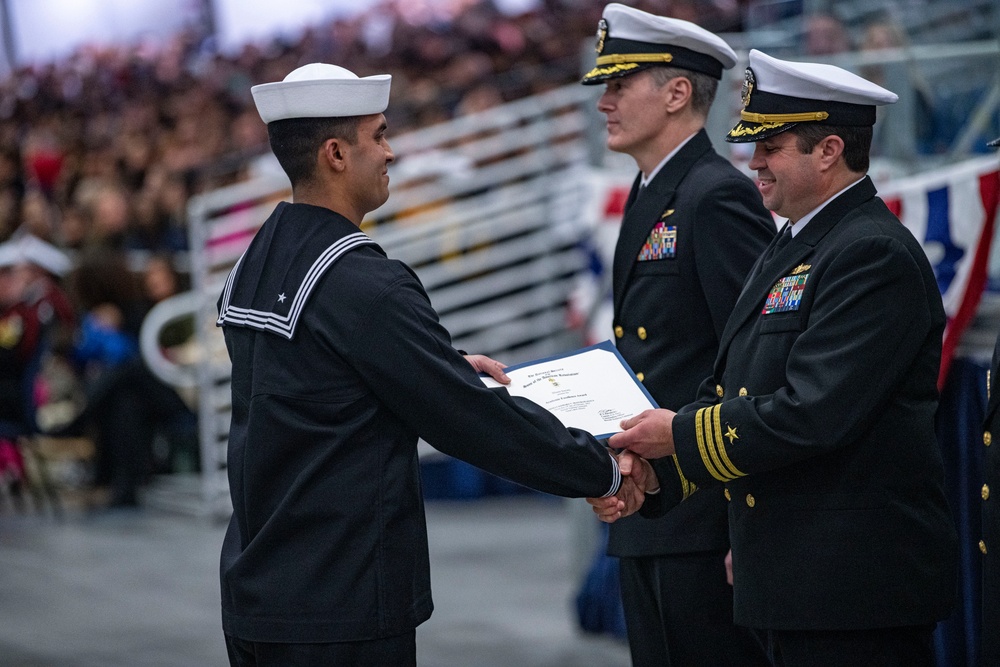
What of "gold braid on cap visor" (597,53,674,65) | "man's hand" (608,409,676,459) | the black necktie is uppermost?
"gold braid on cap visor" (597,53,674,65)

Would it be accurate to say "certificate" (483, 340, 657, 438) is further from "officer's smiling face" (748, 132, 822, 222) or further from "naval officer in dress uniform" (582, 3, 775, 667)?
"officer's smiling face" (748, 132, 822, 222)

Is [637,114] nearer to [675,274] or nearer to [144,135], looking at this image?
[675,274]

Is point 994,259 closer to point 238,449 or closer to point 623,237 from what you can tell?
point 623,237

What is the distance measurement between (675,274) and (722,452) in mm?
585

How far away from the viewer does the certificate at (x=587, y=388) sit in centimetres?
263

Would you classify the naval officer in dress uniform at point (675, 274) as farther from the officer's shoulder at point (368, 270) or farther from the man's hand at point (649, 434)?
the officer's shoulder at point (368, 270)

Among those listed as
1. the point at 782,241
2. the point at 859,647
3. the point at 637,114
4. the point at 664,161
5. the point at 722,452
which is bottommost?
the point at 859,647

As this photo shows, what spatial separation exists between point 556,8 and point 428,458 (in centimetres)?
726

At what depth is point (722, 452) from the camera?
7.74 feet

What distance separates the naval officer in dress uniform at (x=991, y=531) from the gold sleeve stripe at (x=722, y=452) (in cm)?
44

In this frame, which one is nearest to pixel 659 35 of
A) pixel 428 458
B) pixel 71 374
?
pixel 428 458

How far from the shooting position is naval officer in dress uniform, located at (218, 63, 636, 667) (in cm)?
221

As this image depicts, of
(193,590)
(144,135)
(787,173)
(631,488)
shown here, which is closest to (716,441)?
(631,488)

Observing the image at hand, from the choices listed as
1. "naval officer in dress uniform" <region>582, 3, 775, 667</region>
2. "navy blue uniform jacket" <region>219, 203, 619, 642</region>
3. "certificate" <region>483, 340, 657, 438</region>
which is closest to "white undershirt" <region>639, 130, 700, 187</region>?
"naval officer in dress uniform" <region>582, 3, 775, 667</region>
